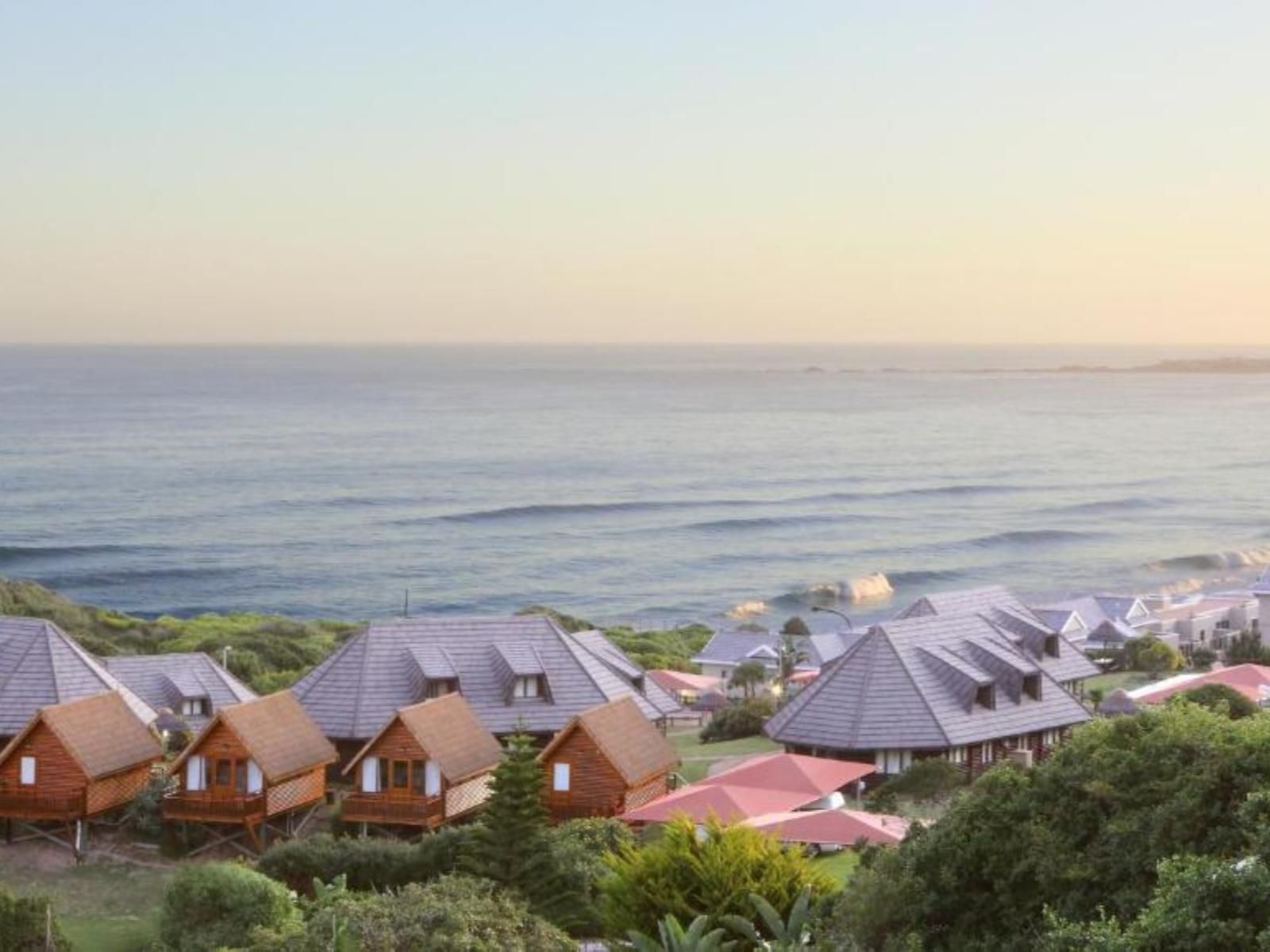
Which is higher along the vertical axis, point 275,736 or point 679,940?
point 679,940

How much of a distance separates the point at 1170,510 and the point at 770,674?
295ft

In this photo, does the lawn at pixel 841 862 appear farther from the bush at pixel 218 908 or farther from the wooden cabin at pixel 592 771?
the bush at pixel 218 908

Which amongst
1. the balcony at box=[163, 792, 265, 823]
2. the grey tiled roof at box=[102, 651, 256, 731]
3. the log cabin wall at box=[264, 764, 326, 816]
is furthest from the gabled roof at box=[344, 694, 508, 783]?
the grey tiled roof at box=[102, 651, 256, 731]

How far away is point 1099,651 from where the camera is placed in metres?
66.3

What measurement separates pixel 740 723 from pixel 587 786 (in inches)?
459

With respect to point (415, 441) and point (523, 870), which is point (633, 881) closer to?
point (523, 870)

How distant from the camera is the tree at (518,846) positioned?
25.9m

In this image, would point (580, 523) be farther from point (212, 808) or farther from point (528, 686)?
point (212, 808)

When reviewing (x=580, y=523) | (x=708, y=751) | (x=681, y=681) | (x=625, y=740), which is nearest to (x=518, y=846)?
(x=625, y=740)

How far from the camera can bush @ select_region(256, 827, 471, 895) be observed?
28219mm

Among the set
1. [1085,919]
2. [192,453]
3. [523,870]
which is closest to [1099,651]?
[523,870]

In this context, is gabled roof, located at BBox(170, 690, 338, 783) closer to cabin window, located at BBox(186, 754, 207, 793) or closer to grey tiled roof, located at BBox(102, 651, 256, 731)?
cabin window, located at BBox(186, 754, 207, 793)

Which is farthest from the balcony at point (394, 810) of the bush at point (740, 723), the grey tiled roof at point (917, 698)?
the bush at point (740, 723)

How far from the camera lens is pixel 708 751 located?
4250 cm
